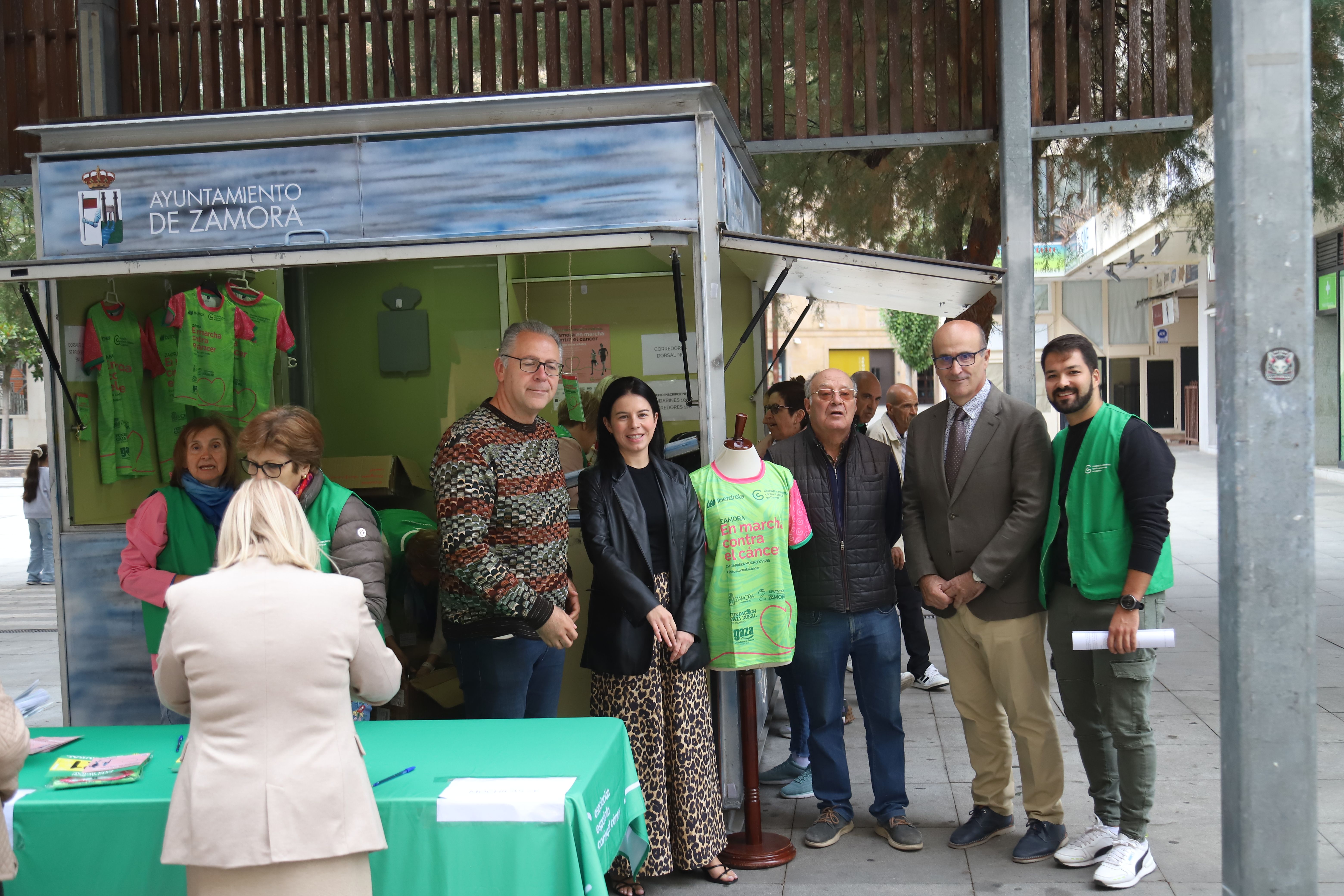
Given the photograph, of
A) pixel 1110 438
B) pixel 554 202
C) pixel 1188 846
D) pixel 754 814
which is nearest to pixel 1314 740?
pixel 1110 438

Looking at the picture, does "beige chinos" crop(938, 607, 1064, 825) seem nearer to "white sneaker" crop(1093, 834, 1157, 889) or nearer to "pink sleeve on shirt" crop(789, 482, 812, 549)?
"white sneaker" crop(1093, 834, 1157, 889)

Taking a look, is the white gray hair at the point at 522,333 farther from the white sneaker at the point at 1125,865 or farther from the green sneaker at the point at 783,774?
the white sneaker at the point at 1125,865

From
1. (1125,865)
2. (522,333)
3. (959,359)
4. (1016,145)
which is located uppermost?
(1016,145)

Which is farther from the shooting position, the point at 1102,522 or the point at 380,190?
the point at 380,190

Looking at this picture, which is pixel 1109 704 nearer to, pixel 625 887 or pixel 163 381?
pixel 625 887

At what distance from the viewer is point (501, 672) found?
12.9 ft

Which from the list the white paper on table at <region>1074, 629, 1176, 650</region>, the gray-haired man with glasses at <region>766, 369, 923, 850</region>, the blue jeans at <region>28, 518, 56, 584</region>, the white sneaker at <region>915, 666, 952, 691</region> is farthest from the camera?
the blue jeans at <region>28, 518, 56, 584</region>

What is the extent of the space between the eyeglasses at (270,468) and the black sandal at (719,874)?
2.06 meters

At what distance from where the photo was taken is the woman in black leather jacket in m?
3.98

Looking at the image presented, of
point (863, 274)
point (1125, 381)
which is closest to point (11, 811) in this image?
point (863, 274)

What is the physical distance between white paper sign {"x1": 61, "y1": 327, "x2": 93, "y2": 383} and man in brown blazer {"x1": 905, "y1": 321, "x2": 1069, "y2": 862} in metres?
3.70

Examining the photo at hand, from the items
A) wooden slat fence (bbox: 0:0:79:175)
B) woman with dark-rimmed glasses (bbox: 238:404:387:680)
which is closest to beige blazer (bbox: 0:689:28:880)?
woman with dark-rimmed glasses (bbox: 238:404:387:680)

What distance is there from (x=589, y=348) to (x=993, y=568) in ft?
12.4

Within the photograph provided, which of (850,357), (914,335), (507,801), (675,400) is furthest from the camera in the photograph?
(850,357)
